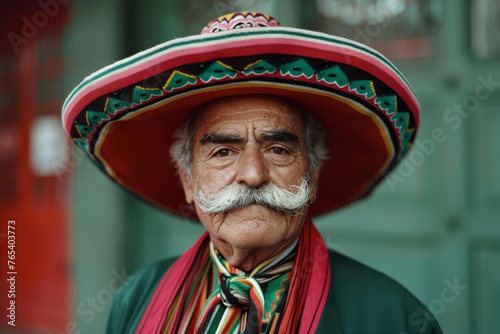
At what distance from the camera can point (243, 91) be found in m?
1.60

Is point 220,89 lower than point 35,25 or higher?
Answer: lower

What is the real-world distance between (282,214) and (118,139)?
2.27 feet

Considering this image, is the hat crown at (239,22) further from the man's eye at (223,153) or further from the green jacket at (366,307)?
the green jacket at (366,307)

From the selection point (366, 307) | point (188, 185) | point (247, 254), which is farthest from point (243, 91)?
point (366, 307)

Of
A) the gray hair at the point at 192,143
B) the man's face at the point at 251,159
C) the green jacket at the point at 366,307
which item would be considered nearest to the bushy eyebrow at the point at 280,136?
the man's face at the point at 251,159

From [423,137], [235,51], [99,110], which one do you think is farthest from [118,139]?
[423,137]

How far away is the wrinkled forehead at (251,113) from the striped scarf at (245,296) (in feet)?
1.30

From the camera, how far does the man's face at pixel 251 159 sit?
155cm

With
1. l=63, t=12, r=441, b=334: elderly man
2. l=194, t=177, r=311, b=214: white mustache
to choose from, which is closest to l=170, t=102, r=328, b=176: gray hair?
l=63, t=12, r=441, b=334: elderly man

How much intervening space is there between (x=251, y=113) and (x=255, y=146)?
11 centimetres

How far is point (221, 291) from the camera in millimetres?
1654

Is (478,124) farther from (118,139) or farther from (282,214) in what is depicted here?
(118,139)

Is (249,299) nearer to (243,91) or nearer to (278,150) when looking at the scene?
(278,150)

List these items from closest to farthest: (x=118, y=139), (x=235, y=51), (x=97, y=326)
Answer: (x=235, y=51) → (x=118, y=139) → (x=97, y=326)
